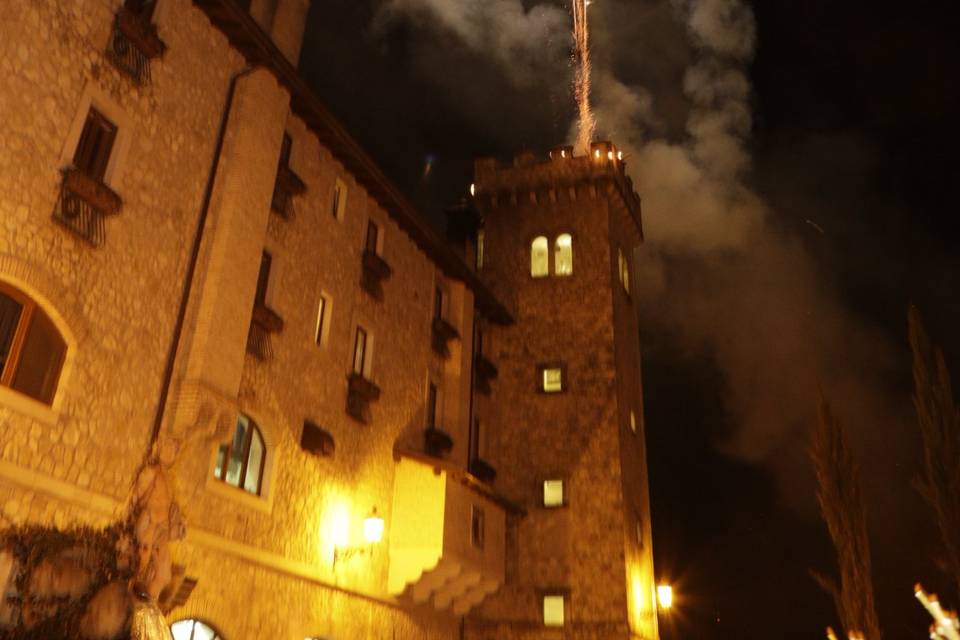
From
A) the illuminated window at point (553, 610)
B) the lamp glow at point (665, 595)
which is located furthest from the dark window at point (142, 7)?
the lamp glow at point (665, 595)

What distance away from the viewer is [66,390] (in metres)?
10.6

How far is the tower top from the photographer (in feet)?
94.5

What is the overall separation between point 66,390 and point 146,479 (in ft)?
5.96

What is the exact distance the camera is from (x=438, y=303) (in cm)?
2316

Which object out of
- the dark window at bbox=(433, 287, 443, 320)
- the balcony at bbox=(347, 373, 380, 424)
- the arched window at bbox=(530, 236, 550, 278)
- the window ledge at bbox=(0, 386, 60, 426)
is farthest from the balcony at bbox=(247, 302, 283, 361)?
the arched window at bbox=(530, 236, 550, 278)

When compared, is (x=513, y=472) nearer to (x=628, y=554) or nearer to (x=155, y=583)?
(x=628, y=554)

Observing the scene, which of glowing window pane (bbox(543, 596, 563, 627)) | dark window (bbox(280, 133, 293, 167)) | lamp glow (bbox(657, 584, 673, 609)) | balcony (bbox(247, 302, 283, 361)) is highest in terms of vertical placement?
dark window (bbox(280, 133, 293, 167))

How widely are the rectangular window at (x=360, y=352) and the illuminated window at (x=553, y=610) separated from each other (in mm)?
9410

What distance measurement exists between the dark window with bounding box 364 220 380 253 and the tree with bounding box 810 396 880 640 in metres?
10.8

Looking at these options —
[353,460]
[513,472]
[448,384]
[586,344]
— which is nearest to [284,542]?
[353,460]

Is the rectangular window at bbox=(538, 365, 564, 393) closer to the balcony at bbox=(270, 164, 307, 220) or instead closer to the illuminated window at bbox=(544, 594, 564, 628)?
the illuminated window at bbox=(544, 594, 564, 628)

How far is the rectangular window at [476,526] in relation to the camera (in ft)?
65.4

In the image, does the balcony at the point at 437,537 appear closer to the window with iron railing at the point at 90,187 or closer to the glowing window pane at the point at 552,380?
the glowing window pane at the point at 552,380

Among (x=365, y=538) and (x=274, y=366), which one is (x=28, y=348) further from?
(x=365, y=538)
